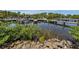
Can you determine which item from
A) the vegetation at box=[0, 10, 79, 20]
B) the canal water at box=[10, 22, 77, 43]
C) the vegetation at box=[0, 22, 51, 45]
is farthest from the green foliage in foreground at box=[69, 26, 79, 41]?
the vegetation at box=[0, 22, 51, 45]

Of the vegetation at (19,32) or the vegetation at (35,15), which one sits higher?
the vegetation at (35,15)

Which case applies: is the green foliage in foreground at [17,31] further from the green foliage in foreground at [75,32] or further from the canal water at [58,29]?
the green foliage in foreground at [75,32]

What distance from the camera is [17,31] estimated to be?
270 centimetres

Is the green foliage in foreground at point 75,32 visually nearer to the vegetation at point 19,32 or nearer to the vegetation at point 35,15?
the vegetation at point 35,15

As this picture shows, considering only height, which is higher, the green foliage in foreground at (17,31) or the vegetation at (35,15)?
the vegetation at (35,15)

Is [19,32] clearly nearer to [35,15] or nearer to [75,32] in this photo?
[35,15]

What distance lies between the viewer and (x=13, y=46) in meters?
2.69

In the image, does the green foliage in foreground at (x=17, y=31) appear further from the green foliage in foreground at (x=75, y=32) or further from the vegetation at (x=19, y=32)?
the green foliage in foreground at (x=75, y=32)

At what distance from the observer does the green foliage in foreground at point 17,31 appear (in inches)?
106

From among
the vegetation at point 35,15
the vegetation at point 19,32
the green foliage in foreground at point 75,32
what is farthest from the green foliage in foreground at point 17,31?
the green foliage in foreground at point 75,32

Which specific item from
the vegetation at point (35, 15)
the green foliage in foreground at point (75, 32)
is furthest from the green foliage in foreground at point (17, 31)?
the green foliage in foreground at point (75, 32)

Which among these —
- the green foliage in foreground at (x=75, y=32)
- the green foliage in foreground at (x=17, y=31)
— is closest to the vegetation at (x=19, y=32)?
the green foliage in foreground at (x=17, y=31)

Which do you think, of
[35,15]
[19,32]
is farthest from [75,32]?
[19,32]
